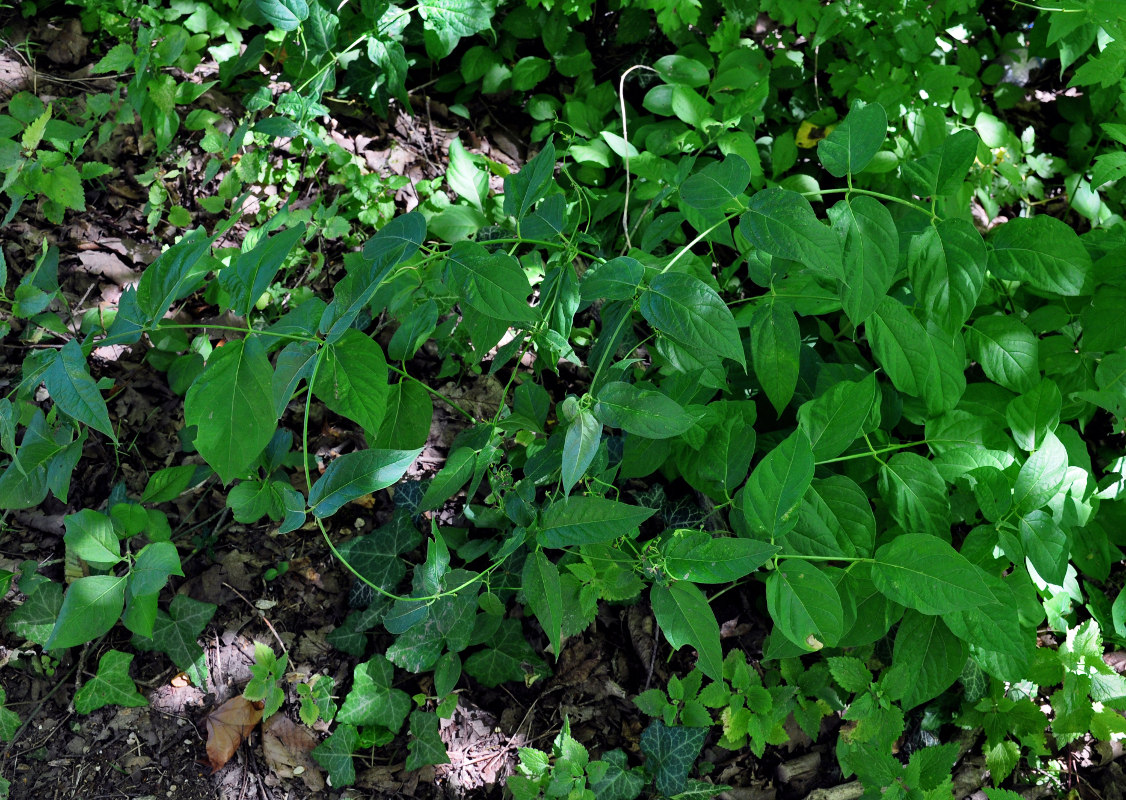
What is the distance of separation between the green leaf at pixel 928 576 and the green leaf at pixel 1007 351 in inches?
22.9

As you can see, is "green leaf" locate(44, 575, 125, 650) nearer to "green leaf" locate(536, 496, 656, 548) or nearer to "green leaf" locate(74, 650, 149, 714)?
"green leaf" locate(74, 650, 149, 714)

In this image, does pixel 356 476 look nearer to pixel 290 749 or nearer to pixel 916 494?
pixel 290 749

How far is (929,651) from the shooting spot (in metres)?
1.69

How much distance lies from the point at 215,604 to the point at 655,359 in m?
1.46

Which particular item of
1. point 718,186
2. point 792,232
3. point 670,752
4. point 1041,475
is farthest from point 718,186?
point 670,752

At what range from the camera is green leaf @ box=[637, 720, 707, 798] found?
195cm

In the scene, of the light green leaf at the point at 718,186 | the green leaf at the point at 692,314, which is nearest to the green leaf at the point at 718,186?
the light green leaf at the point at 718,186

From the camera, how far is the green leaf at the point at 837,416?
162 centimetres

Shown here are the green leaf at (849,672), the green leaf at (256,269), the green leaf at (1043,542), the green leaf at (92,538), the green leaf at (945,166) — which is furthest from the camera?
the green leaf at (849,672)

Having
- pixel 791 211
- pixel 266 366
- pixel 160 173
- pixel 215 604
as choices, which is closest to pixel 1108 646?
pixel 791 211

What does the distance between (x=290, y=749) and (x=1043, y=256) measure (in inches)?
87.1

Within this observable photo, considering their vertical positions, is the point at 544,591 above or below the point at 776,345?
below

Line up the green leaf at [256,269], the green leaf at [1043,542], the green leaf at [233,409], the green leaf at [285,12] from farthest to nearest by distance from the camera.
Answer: the green leaf at [285,12], the green leaf at [1043,542], the green leaf at [256,269], the green leaf at [233,409]

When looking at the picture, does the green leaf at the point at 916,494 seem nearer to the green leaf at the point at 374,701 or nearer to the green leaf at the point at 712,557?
the green leaf at the point at 712,557
